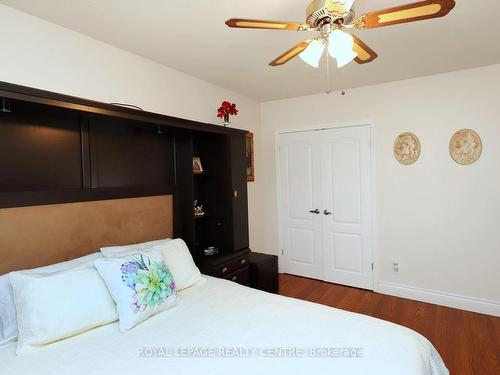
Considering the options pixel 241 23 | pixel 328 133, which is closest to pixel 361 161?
pixel 328 133

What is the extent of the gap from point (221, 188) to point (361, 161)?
5.76 feet

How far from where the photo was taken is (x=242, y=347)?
137 cm

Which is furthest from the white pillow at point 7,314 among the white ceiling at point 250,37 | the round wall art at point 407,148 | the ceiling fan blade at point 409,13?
the round wall art at point 407,148

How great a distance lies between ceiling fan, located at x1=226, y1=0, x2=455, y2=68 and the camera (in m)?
1.19

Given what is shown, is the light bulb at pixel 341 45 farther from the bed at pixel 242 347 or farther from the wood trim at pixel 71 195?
the wood trim at pixel 71 195

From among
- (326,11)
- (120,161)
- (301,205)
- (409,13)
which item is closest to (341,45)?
(326,11)

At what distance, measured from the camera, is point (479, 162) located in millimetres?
2898

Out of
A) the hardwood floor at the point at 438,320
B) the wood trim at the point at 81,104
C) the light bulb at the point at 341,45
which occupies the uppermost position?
the light bulb at the point at 341,45

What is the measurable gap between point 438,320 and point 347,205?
1470 mm

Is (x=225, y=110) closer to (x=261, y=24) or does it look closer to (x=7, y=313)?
(x=261, y=24)

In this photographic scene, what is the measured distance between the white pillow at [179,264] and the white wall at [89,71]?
124 centimetres

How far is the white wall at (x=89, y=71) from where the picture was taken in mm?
1776

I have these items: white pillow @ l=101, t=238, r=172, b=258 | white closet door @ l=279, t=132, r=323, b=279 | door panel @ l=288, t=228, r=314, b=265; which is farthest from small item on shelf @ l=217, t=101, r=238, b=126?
door panel @ l=288, t=228, r=314, b=265

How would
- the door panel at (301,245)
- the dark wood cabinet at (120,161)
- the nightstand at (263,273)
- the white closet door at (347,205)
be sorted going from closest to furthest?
the dark wood cabinet at (120,161) < the nightstand at (263,273) < the white closet door at (347,205) < the door panel at (301,245)
